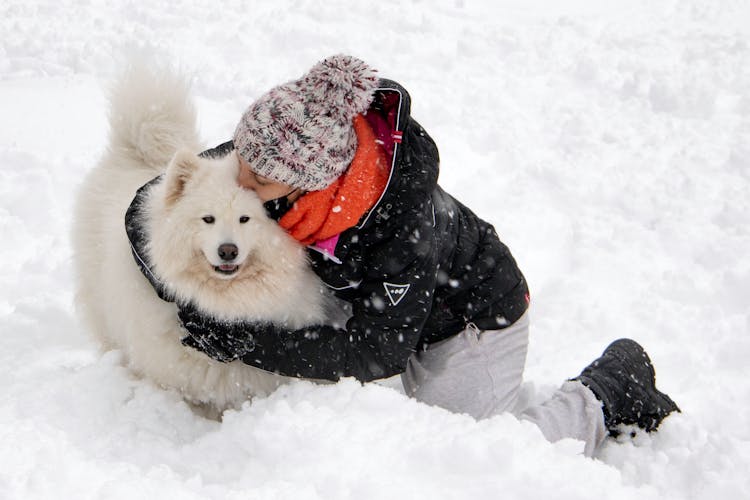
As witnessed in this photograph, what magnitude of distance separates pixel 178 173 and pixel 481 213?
10.4ft

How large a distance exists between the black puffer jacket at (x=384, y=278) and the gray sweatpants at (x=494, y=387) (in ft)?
1.23

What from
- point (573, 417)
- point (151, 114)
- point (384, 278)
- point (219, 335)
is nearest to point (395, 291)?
point (384, 278)

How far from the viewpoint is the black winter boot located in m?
3.03

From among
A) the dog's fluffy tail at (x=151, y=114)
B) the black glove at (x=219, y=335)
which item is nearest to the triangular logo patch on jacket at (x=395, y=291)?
the black glove at (x=219, y=335)

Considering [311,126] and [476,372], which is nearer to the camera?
[311,126]

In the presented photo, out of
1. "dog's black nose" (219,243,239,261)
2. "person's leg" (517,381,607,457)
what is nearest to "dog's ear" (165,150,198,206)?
"dog's black nose" (219,243,239,261)

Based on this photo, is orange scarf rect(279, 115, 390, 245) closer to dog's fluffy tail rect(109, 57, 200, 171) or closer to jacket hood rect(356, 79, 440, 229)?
jacket hood rect(356, 79, 440, 229)

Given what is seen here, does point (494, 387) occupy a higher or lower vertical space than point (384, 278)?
lower

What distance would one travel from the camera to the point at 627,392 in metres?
3.05

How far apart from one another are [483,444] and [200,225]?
4.49 feet

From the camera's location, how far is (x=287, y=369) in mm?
2629

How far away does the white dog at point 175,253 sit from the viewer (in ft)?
8.16

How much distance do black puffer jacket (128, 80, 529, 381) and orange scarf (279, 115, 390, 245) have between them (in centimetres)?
5

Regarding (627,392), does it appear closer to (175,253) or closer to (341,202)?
(341,202)
